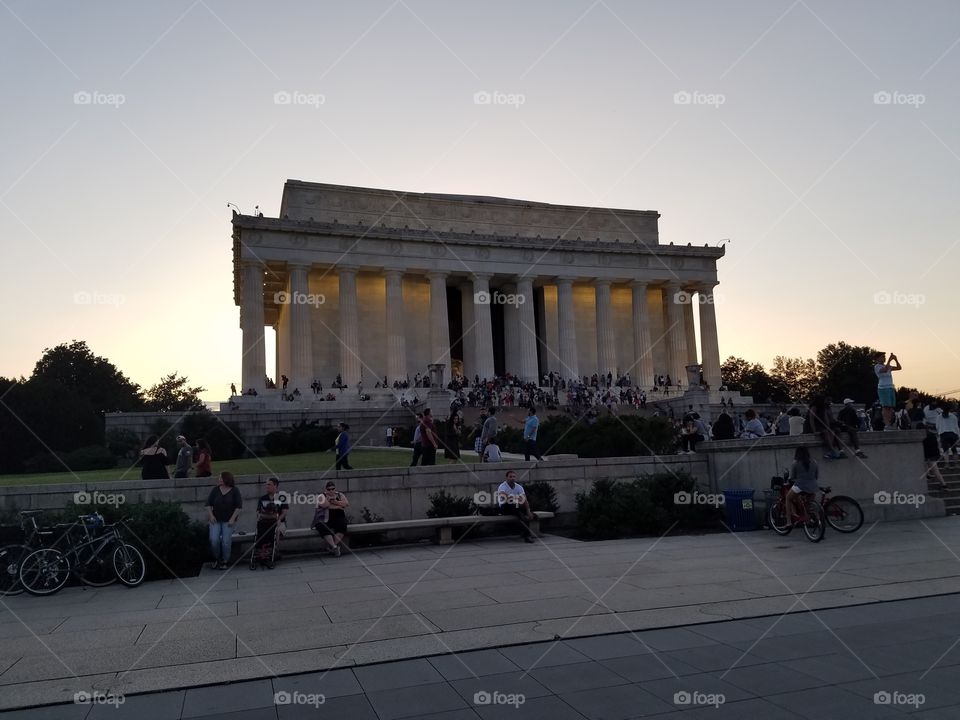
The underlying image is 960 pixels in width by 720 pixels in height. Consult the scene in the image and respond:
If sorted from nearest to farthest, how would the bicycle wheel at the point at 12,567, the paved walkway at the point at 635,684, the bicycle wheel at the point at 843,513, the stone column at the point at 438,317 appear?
the paved walkway at the point at 635,684
the bicycle wheel at the point at 12,567
the bicycle wheel at the point at 843,513
the stone column at the point at 438,317

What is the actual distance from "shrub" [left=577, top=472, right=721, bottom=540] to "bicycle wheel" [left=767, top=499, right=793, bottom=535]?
2091mm

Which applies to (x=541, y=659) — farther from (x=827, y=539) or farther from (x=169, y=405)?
(x=169, y=405)

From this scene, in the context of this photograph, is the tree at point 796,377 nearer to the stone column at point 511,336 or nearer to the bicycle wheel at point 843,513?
the stone column at point 511,336

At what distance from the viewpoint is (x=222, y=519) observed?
46.8ft

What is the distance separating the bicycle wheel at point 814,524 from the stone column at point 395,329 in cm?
4501

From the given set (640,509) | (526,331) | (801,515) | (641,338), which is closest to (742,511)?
(801,515)

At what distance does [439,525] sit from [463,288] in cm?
4836

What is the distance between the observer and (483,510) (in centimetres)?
1753

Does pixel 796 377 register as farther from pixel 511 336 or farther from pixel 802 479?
pixel 802 479

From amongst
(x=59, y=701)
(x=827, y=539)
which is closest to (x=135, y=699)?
(x=59, y=701)

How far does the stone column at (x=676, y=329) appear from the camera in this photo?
67.3 meters

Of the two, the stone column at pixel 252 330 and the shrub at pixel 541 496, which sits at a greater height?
the stone column at pixel 252 330

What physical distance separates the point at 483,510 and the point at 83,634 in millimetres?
9714

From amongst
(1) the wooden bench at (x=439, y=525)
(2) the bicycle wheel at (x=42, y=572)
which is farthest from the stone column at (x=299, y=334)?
(2) the bicycle wheel at (x=42, y=572)
